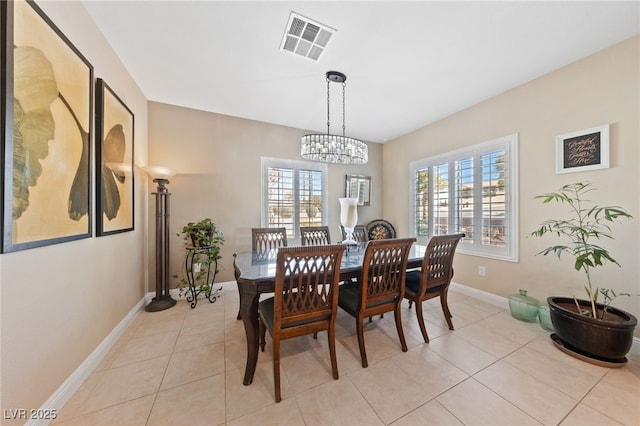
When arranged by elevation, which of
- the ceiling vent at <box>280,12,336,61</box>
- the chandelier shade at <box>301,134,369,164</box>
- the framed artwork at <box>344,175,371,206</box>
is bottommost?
the framed artwork at <box>344,175,371,206</box>

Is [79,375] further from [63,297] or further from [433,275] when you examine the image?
[433,275]

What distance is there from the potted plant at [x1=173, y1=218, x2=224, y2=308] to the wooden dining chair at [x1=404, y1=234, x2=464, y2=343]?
2.49 meters

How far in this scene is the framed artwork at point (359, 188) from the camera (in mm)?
4344

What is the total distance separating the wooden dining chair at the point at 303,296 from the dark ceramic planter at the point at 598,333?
79.4 inches

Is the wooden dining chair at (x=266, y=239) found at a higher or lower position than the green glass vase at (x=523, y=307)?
higher

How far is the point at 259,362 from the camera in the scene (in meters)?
1.76

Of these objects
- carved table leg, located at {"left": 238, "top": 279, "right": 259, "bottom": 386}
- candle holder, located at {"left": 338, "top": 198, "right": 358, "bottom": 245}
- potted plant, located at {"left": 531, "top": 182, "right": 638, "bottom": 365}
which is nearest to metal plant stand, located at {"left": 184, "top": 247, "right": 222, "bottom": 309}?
carved table leg, located at {"left": 238, "top": 279, "right": 259, "bottom": 386}

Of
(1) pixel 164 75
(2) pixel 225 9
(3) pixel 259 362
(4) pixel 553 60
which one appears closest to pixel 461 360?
(3) pixel 259 362

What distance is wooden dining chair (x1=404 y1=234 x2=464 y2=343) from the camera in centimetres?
202

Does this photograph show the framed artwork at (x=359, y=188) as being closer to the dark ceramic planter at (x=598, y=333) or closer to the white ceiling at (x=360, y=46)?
the white ceiling at (x=360, y=46)

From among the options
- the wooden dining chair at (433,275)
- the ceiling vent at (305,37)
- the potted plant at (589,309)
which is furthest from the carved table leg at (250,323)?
the potted plant at (589,309)

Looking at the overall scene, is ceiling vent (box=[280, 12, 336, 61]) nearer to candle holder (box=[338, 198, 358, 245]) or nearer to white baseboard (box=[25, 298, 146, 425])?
candle holder (box=[338, 198, 358, 245])

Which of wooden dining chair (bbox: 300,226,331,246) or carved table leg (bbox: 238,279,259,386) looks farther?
wooden dining chair (bbox: 300,226,331,246)

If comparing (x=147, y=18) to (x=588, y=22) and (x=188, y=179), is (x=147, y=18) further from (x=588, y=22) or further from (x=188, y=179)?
(x=588, y=22)
